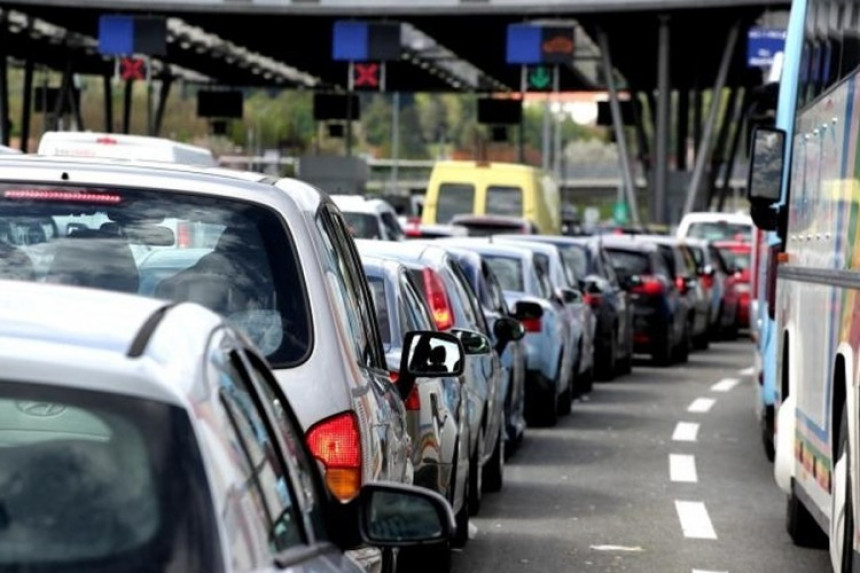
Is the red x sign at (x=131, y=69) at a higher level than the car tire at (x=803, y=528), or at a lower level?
higher

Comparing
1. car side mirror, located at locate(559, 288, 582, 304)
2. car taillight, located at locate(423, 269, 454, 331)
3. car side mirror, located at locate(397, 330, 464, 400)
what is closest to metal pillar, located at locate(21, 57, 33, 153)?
car side mirror, located at locate(559, 288, 582, 304)

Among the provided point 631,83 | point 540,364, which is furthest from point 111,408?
point 631,83

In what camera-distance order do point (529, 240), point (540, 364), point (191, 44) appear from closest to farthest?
point (540, 364) → point (529, 240) → point (191, 44)

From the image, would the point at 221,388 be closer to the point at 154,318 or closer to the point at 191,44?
the point at 154,318

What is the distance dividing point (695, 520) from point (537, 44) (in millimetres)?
43439

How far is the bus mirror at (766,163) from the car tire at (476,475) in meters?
2.46

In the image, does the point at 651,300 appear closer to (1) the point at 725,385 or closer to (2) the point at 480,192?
(1) the point at 725,385

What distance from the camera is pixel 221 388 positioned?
405 centimetres

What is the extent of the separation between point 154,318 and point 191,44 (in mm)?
66365

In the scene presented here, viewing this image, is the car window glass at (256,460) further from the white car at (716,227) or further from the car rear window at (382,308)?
the white car at (716,227)

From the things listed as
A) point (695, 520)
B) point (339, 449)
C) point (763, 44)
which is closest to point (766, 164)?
point (695, 520)

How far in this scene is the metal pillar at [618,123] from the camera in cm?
5922

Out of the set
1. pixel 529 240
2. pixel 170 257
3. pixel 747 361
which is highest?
pixel 170 257

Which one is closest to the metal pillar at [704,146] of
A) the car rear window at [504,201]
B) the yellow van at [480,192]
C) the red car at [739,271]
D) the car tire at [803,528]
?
the red car at [739,271]
